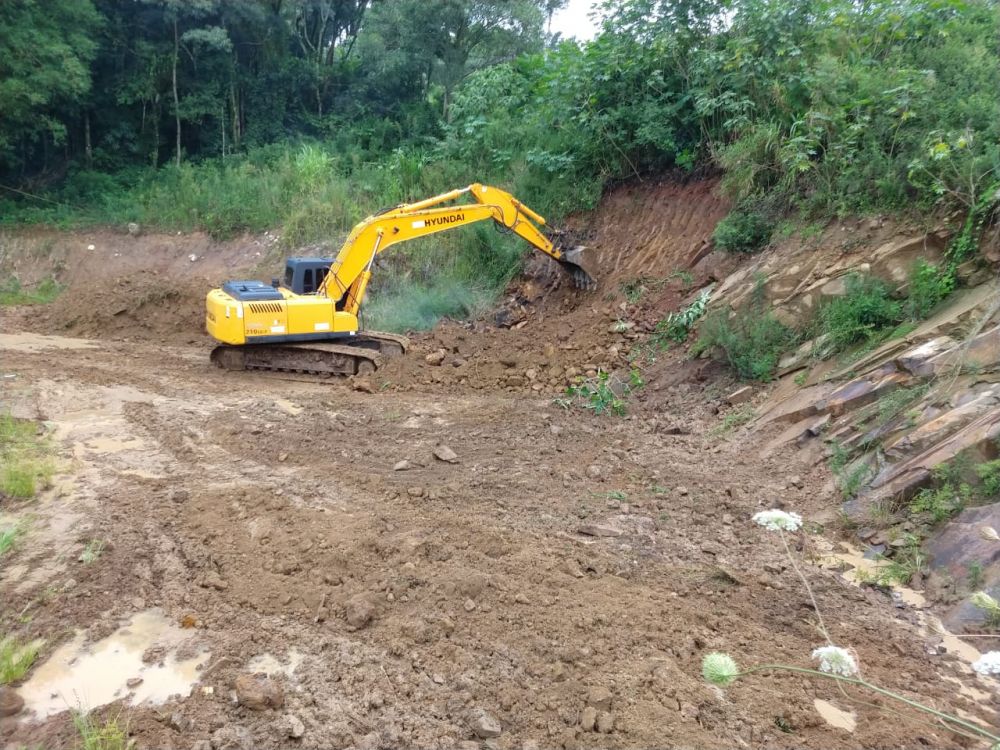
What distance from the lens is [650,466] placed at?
707 cm

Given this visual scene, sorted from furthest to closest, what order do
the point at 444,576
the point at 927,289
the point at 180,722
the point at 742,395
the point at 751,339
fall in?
1. the point at 751,339
2. the point at 742,395
3. the point at 927,289
4. the point at 444,576
5. the point at 180,722

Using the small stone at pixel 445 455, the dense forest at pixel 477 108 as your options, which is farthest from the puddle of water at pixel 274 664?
the dense forest at pixel 477 108

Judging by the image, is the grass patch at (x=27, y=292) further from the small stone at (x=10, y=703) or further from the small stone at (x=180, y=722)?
the small stone at (x=180, y=722)

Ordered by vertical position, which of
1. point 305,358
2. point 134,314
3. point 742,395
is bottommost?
point 134,314

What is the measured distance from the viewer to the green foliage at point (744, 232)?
31.5 feet

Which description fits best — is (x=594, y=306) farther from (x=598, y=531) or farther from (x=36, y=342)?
(x=36, y=342)

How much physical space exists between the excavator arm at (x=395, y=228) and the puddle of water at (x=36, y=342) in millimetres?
4411

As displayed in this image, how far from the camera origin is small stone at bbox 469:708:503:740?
345 cm

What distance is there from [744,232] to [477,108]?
8.72 meters

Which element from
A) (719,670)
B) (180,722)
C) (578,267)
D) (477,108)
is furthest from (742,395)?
(477,108)

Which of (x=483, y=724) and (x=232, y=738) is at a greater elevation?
(x=483, y=724)

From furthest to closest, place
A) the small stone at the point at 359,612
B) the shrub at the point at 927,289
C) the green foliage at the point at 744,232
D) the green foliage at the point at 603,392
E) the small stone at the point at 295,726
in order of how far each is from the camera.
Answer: the green foliage at the point at 744,232 → the green foliage at the point at 603,392 → the shrub at the point at 927,289 → the small stone at the point at 359,612 → the small stone at the point at 295,726

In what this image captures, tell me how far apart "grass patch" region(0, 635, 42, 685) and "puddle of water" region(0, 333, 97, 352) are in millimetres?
8511

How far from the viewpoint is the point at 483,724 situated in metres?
3.48
